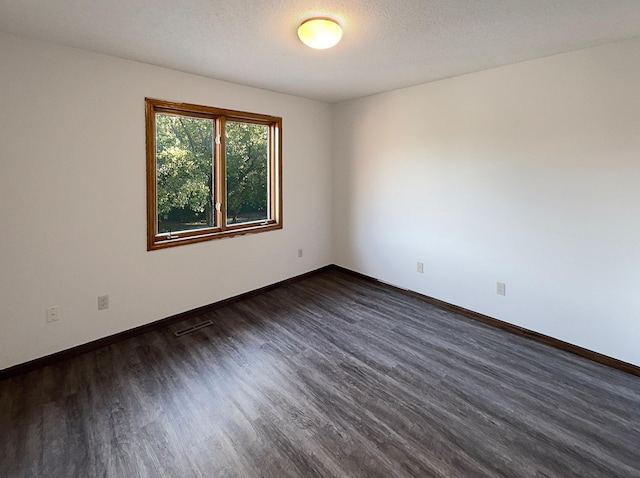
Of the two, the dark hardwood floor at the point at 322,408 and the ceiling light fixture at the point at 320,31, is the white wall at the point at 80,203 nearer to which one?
the dark hardwood floor at the point at 322,408

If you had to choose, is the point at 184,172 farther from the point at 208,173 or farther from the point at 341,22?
the point at 341,22

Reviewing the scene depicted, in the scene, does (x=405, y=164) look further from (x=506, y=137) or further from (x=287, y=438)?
(x=287, y=438)

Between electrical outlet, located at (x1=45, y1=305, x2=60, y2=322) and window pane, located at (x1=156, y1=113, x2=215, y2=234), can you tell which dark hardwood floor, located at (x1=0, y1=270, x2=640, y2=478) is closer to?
electrical outlet, located at (x1=45, y1=305, x2=60, y2=322)

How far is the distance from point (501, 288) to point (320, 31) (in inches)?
108

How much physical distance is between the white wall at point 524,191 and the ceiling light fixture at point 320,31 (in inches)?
69.5

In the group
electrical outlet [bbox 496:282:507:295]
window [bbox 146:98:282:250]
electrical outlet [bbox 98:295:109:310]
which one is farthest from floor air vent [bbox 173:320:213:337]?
electrical outlet [bbox 496:282:507:295]

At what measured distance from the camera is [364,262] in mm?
4480

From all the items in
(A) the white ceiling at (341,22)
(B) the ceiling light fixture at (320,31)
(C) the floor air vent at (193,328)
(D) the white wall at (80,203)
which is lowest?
(C) the floor air vent at (193,328)

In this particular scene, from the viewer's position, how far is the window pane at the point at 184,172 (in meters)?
3.07

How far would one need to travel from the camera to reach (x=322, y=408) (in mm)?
2043

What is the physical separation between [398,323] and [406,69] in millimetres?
2410

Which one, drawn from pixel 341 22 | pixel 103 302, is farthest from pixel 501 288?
pixel 103 302

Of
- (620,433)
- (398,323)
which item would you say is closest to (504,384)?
(620,433)

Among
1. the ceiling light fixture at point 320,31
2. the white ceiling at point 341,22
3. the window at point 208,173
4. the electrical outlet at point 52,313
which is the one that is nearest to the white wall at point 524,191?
the white ceiling at point 341,22
